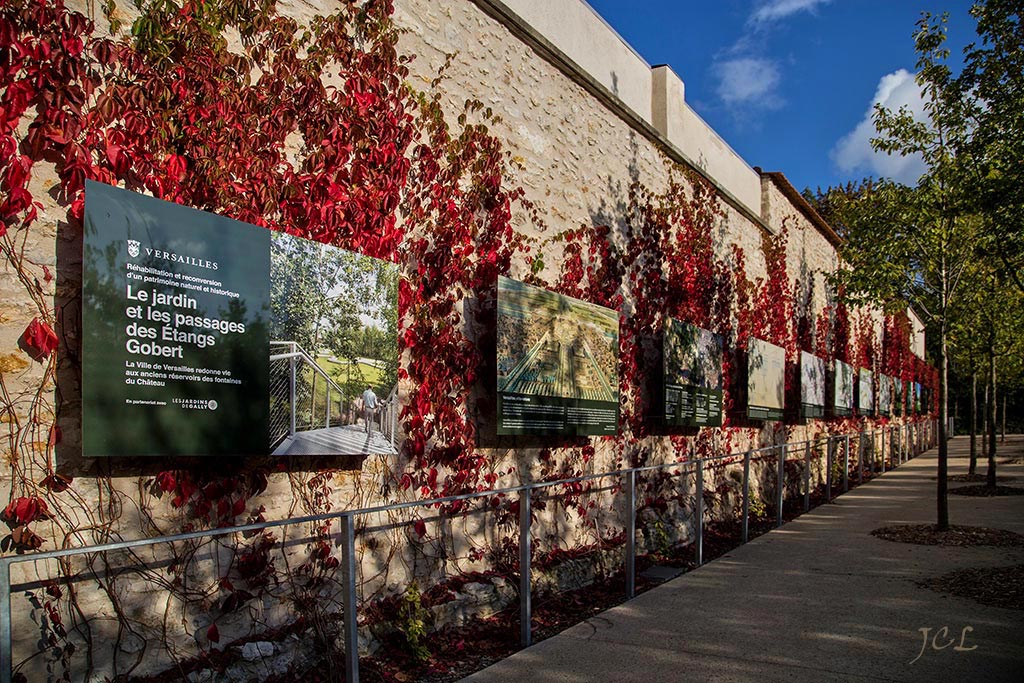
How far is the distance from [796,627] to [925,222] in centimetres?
620

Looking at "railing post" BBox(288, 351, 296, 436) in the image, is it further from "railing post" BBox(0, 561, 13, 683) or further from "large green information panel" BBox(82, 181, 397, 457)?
"railing post" BBox(0, 561, 13, 683)

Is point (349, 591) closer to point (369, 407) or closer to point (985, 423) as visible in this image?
point (369, 407)

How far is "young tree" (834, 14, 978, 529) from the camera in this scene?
870 centimetres

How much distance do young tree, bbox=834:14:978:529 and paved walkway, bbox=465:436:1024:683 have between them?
7.30 feet

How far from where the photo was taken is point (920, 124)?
9508 mm

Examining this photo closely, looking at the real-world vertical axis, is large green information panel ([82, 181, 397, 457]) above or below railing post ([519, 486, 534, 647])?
above

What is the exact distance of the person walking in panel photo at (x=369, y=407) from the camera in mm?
4711

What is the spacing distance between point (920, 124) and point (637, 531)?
226 inches

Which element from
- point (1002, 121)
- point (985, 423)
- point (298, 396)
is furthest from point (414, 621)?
point (985, 423)

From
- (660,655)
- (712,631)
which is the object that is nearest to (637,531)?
(712,631)

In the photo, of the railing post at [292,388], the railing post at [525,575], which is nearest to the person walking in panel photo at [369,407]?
the railing post at [292,388]

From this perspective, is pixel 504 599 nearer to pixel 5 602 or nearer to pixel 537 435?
pixel 537 435

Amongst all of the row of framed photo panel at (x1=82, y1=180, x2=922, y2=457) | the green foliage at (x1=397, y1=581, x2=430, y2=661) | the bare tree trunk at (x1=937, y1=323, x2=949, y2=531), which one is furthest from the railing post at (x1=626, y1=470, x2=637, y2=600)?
the bare tree trunk at (x1=937, y1=323, x2=949, y2=531)

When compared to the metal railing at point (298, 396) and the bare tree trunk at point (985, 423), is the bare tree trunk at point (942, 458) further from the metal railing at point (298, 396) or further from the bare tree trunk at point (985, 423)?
the bare tree trunk at point (985, 423)
